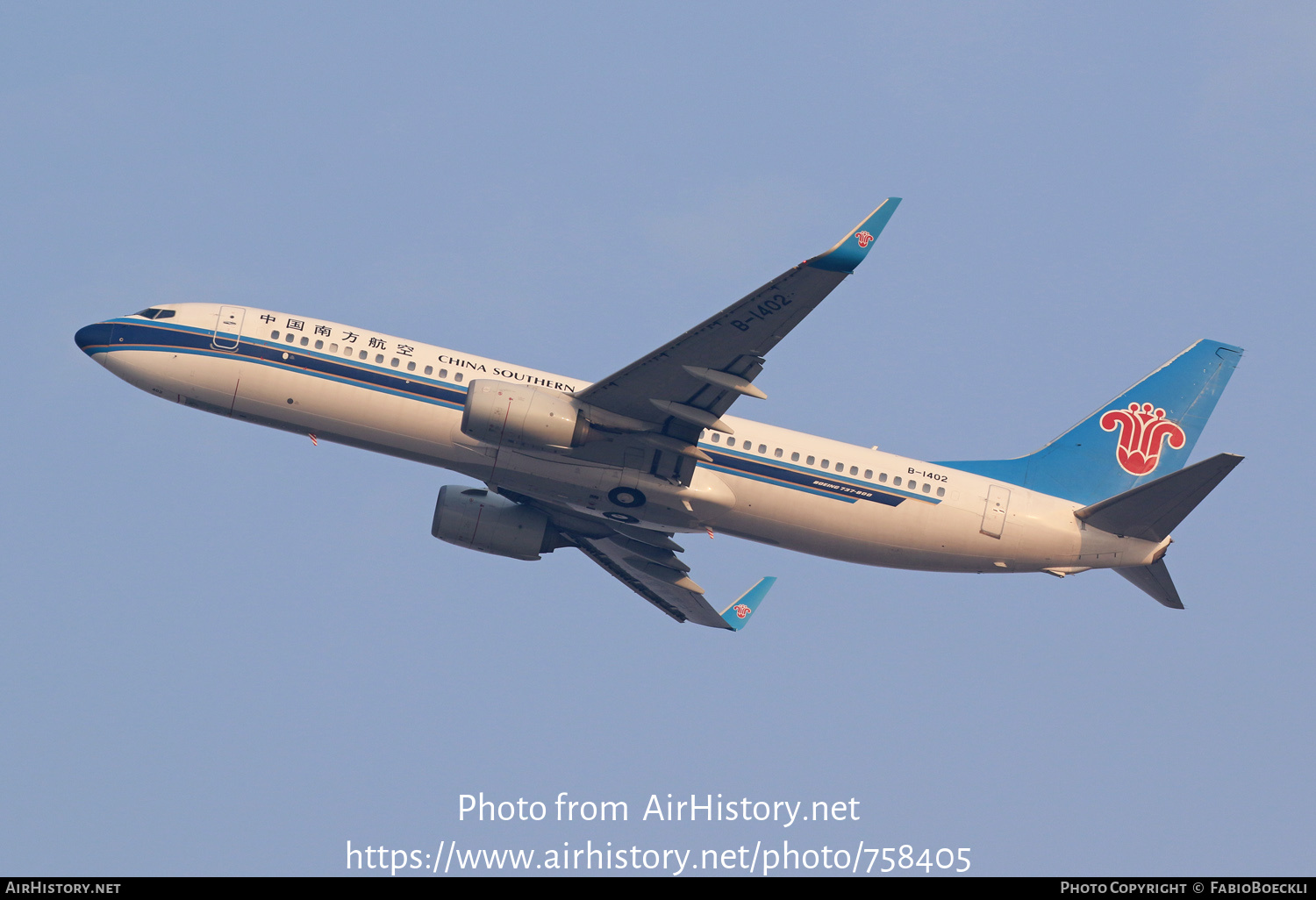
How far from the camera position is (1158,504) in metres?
41.5

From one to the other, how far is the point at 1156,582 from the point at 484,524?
2335cm

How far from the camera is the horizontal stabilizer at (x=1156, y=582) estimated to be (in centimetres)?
4328

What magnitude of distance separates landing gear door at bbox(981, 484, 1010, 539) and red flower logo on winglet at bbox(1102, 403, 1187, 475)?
5.75 meters

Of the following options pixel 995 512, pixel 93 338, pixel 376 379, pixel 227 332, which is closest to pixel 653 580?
pixel 995 512

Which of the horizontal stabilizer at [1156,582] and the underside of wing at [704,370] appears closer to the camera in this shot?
the underside of wing at [704,370]

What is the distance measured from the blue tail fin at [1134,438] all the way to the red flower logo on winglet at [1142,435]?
0.03 m

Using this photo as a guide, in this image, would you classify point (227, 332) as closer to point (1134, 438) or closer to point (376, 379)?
point (376, 379)

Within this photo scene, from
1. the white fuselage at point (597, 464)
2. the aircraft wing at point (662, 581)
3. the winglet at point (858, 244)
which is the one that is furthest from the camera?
the aircraft wing at point (662, 581)

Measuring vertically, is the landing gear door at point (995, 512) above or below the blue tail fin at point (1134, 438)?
below

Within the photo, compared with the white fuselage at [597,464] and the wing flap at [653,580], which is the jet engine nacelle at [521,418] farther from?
the wing flap at [653,580]

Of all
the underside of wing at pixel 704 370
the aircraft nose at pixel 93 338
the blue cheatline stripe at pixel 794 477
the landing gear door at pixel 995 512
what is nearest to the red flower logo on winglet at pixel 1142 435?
the landing gear door at pixel 995 512

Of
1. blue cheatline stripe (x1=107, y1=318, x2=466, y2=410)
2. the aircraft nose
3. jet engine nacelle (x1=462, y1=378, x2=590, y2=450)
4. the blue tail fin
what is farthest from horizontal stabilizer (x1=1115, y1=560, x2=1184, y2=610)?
the aircraft nose

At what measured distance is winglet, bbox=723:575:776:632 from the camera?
170ft

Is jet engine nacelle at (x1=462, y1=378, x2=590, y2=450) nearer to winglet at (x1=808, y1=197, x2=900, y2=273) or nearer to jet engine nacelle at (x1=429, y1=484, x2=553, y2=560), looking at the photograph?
jet engine nacelle at (x1=429, y1=484, x2=553, y2=560)
